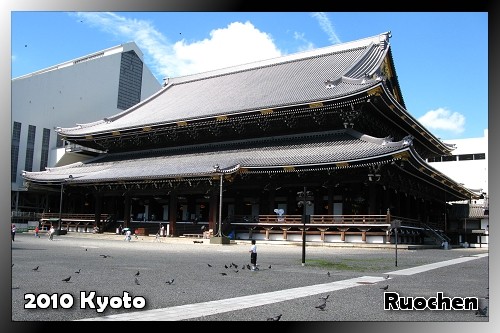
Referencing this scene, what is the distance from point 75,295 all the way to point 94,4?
16.0ft

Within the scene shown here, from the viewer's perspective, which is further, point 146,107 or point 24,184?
point 146,107

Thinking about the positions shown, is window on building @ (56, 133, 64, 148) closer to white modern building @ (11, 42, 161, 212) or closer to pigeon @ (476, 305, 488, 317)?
white modern building @ (11, 42, 161, 212)

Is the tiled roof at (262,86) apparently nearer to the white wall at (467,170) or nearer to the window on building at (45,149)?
the window on building at (45,149)

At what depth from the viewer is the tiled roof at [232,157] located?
30.9 m

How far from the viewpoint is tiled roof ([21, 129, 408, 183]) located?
30875mm

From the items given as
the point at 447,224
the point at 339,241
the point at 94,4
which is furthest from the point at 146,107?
the point at 94,4

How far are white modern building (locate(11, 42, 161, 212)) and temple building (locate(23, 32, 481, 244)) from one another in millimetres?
1632

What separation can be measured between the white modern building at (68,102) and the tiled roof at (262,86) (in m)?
1.61

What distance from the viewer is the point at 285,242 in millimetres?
31078

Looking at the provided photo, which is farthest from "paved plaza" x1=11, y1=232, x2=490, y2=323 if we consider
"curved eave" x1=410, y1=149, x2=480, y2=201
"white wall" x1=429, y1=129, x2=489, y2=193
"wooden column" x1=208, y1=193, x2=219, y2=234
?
"white wall" x1=429, y1=129, x2=489, y2=193

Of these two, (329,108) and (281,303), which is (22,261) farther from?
(329,108)

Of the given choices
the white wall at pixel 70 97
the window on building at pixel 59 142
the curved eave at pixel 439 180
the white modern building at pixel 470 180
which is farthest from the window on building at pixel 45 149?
the white modern building at pixel 470 180

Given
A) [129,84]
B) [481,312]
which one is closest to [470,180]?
[129,84]

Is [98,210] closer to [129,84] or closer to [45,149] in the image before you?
[45,149]
